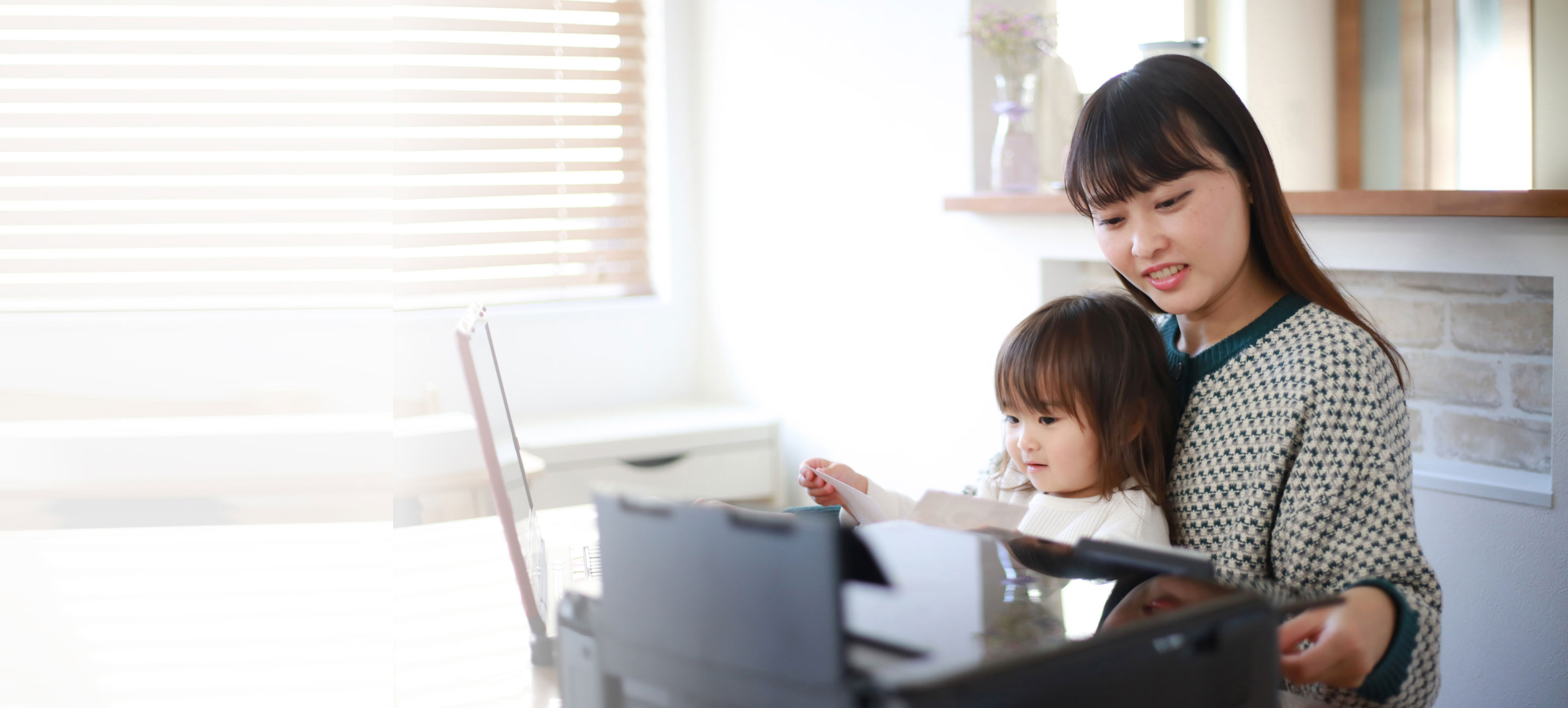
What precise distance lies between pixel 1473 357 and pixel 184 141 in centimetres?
276

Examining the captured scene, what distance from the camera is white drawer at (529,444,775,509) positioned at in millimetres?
2598

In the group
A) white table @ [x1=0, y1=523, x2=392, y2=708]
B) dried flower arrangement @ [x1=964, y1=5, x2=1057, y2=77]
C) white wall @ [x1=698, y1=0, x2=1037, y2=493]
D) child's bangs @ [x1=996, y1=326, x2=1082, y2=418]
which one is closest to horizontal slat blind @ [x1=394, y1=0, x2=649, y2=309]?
white wall @ [x1=698, y1=0, x2=1037, y2=493]

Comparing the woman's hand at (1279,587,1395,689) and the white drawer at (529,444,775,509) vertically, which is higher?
the woman's hand at (1279,587,1395,689)

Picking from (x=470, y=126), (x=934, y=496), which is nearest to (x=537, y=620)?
(x=934, y=496)

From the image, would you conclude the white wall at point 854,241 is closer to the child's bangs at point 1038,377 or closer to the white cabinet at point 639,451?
the white cabinet at point 639,451

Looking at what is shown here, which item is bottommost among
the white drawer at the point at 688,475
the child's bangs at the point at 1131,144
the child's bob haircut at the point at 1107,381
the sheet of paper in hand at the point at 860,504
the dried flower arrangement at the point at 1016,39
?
the white drawer at the point at 688,475

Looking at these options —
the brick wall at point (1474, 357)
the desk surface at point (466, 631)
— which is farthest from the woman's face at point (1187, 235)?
the desk surface at point (466, 631)

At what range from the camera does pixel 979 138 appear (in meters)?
2.18

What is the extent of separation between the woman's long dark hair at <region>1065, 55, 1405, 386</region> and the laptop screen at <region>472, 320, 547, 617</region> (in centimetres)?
54

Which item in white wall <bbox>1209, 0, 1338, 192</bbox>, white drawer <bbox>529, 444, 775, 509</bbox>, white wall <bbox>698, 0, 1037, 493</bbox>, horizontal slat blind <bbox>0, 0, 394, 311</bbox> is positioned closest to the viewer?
white wall <bbox>1209, 0, 1338, 192</bbox>

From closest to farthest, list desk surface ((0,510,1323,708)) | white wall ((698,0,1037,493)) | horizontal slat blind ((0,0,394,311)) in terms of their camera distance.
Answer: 1. white wall ((698,0,1037,493))
2. desk surface ((0,510,1323,708))
3. horizontal slat blind ((0,0,394,311))

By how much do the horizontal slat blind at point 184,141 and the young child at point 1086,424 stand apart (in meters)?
2.10

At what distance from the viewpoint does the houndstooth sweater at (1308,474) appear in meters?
0.85

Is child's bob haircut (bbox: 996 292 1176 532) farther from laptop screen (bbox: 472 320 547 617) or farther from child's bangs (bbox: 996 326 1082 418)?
laptop screen (bbox: 472 320 547 617)
